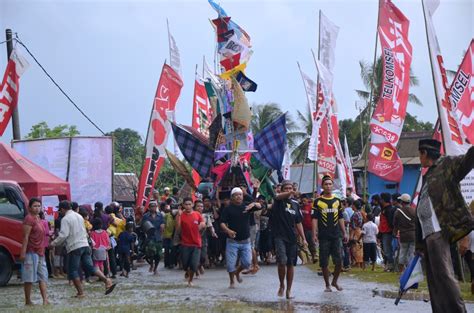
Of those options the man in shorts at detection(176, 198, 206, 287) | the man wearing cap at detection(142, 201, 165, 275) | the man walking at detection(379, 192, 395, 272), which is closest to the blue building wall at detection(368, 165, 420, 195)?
the man wearing cap at detection(142, 201, 165, 275)

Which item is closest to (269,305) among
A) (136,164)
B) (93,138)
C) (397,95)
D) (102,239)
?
(102,239)

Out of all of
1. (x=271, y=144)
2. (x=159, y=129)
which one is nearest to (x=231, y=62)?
(x=271, y=144)

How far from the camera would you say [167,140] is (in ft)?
79.3

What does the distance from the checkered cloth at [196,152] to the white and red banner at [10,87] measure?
455 cm

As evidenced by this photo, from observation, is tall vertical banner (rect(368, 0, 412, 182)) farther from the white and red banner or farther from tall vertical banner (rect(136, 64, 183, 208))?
the white and red banner

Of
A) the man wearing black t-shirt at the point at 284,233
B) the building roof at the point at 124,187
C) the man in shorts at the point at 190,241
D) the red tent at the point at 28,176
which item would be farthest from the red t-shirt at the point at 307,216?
the building roof at the point at 124,187

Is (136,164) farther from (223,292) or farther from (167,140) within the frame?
(223,292)

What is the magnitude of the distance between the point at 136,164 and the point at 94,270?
248 feet

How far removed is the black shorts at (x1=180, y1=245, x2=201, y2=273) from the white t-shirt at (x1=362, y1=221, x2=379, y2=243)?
17.5ft

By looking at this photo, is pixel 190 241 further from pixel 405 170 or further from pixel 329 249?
pixel 405 170

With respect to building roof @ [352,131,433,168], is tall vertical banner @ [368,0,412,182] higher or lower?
lower

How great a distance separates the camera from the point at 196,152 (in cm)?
2222

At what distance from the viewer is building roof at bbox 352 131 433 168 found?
173 ft

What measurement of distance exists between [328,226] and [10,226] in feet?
25.1
